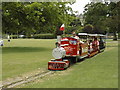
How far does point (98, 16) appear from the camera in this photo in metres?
52.4

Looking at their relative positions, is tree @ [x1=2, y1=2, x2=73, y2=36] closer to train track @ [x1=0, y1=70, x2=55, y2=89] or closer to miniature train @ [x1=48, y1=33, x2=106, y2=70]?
miniature train @ [x1=48, y1=33, x2=106, y2=70]

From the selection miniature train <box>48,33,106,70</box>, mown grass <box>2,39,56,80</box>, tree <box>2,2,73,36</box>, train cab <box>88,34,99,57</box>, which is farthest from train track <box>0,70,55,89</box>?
tree <box>2,2,73,36</box>

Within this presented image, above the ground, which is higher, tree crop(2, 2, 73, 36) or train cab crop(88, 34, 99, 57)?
tree crop(2, 2, 73, 36)

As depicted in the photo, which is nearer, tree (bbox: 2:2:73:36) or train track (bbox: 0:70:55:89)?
train track (bbox: 0:70:55:89)

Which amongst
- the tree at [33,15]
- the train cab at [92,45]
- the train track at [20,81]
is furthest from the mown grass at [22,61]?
the tree at [33,15]

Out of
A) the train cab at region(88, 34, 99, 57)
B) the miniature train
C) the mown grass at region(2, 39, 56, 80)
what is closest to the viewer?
the mown grass at region(2, 39, 56, 80)

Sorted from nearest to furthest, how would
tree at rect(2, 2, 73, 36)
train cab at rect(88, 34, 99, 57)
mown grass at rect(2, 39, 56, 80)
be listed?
mown grass at rect(2, 39, 56, 80), train cab at rect(88, 34, 99, 57), tree at rect(2, 2, 73, 36)

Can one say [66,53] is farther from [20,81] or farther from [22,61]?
[20,81]

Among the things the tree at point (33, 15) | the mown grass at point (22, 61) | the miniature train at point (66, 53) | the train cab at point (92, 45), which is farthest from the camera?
the tree at point (33, 15)

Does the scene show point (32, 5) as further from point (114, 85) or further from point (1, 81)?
point (114, 85)

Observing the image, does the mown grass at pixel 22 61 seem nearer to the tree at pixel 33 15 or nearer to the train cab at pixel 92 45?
the train cab at pixel 92 45

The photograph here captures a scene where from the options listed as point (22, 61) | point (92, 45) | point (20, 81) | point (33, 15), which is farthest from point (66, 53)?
point (33, 15)

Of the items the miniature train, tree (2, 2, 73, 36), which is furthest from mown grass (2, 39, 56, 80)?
tree (2, 2, 73, 36)

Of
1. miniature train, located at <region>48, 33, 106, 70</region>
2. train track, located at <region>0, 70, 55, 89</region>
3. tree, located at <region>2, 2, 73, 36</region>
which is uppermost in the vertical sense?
tree, located at <region>2, 2, 73, 36</region>
